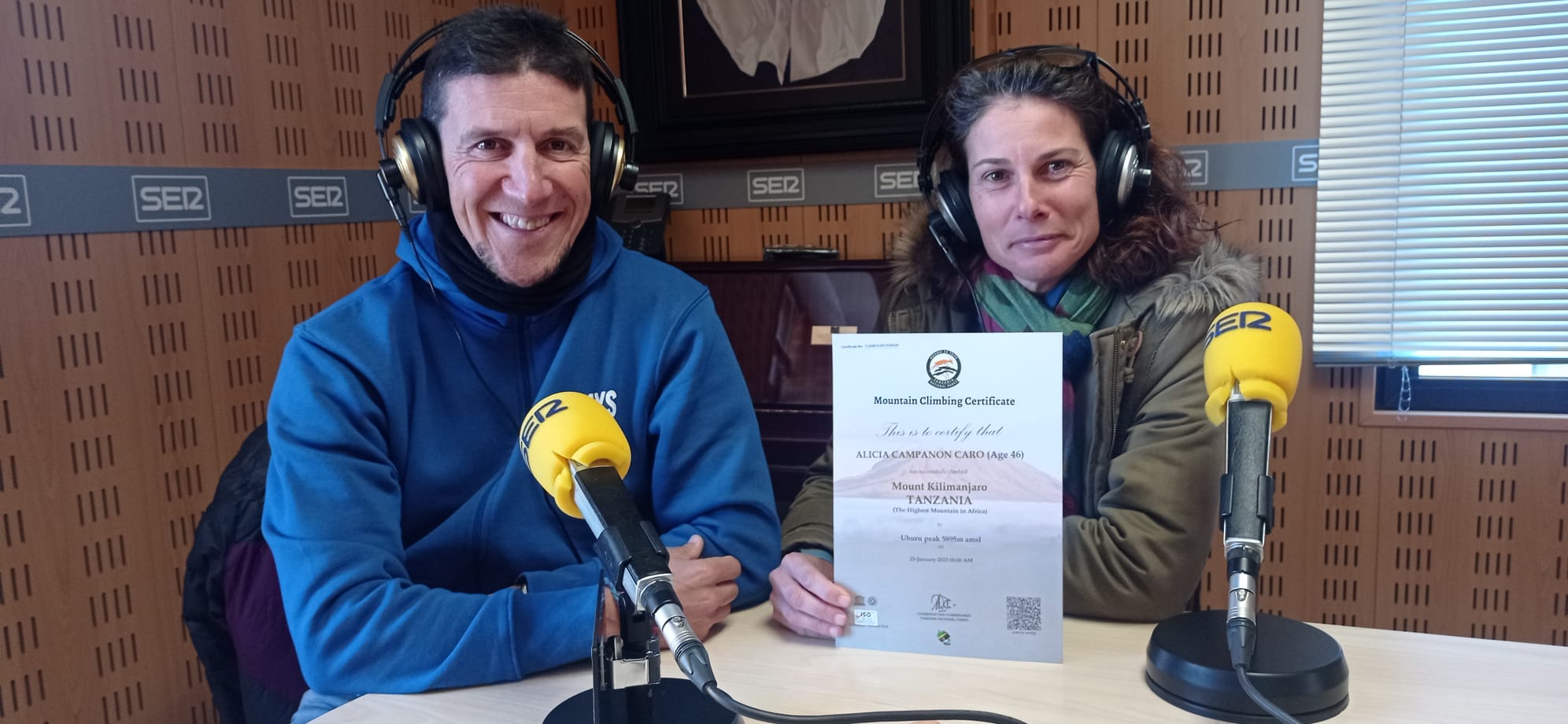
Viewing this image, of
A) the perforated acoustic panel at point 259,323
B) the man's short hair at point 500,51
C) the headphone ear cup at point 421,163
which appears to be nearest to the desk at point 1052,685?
the headphone ear cup at point 421,163

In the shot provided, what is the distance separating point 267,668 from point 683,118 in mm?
2179

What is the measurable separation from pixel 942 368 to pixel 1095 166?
2.49 feet

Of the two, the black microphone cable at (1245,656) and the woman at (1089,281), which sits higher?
the woman at (1089,281)

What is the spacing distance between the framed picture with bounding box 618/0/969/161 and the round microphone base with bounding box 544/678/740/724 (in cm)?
226

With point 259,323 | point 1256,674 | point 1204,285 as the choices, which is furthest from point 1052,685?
point 259,323

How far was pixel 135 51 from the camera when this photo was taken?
2.02 meters

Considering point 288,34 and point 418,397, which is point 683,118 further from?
point 418,397

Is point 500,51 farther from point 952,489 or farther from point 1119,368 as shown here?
point 1119,368

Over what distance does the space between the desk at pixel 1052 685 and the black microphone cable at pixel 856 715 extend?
5cm

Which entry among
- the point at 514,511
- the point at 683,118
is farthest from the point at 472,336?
the point at 683,118

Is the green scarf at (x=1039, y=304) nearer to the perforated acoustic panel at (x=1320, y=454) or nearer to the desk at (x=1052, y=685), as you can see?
the desk at (x=1052, y=685)

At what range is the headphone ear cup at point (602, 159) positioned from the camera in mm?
1450

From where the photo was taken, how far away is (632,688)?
892 mm

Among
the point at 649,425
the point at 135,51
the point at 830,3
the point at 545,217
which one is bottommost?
the point at 649,425
